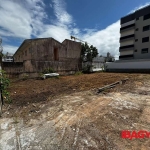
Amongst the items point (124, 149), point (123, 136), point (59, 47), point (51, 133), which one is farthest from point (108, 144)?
point (59, 47)

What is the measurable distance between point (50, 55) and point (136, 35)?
2042 cm

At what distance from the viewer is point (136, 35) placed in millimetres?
23703

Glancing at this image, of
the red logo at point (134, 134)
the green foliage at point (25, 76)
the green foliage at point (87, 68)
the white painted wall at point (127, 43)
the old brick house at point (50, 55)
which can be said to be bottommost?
the red logo at point (134, 134)

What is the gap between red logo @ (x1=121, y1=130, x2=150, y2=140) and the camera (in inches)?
85.6

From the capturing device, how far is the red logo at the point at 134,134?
217cm

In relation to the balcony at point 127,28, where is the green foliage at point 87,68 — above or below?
below

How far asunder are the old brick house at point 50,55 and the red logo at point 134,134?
9.43 meters

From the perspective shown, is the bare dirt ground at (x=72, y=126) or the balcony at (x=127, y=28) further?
the balcony at (x=127, y=28)

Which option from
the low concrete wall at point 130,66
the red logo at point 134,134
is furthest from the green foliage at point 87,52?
the red logo at point 134,134

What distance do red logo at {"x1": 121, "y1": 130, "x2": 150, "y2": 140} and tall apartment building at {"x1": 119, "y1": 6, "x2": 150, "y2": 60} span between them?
2343 centimetres

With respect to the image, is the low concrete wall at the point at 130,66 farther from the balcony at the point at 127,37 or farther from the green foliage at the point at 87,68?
the balcony at the point at 127,37

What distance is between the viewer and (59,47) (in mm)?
14273

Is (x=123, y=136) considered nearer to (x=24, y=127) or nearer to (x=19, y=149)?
(x=19, y=149)

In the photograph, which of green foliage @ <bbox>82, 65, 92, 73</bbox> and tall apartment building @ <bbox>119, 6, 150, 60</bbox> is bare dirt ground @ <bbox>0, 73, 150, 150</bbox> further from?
tall apartment building @ <bbox>119, 6, 150, 60</bbox>
